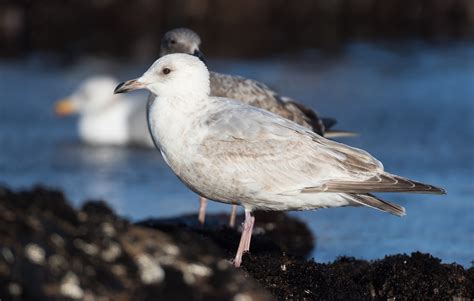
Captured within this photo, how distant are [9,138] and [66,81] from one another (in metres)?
3.81

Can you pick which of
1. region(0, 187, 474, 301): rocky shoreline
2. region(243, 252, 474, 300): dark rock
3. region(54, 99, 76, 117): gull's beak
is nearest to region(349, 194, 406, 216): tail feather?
region(243, 252, 474, 300): dark rock

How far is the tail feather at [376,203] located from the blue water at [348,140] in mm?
1862

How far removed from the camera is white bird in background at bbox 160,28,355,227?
28.4 ft

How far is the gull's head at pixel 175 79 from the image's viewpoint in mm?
6961

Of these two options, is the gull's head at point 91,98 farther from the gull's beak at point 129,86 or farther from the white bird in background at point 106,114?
the gull's beak at point 129,86

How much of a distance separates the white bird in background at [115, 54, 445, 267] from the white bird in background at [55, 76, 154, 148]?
735cm

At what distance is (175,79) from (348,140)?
23.6ft

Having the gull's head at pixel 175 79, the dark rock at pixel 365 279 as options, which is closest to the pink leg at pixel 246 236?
the dark rock at pixel 365 279

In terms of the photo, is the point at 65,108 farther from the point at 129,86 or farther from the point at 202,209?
the point at 129,86

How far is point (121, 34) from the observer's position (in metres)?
22.0

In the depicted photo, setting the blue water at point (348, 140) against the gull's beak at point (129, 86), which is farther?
the blue water at point (348, 140)

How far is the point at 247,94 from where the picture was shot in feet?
28.6

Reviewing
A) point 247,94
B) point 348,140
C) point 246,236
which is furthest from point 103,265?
point 348,140

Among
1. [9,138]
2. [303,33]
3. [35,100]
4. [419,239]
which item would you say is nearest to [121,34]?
[303,33]
